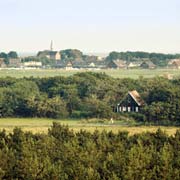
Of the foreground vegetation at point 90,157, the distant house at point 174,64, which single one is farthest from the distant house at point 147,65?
the foreground vegetation at point 90,157

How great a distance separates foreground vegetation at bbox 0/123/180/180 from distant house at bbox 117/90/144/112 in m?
22.8

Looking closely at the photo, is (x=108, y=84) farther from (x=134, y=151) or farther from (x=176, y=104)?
(x=134, y=151)

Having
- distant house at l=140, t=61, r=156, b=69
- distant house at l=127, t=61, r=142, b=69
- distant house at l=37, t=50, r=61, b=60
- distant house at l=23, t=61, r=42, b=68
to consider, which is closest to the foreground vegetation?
distant house at l=140, t=61, r=156, b=69

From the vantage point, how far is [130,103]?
52.2 m

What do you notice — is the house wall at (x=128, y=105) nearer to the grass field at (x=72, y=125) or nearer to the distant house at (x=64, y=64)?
the grass field at (x=72, y=125)

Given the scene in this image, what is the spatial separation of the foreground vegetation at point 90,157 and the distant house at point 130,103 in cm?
2279

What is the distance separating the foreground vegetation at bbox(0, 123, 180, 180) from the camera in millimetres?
22734

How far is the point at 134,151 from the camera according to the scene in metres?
24.1

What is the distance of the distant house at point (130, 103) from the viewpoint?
51.6 metres

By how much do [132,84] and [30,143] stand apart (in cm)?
3355

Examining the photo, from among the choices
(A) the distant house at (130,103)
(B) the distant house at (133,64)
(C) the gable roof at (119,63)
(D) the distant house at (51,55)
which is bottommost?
(B) the distant house at (133,64)

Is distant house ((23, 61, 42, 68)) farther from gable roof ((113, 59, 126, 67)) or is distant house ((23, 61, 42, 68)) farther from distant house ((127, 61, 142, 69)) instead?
distant house ((127, 61, 142, 69))

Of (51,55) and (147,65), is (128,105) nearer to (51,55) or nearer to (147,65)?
(147,65)

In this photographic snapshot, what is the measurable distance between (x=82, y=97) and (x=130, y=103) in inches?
207
